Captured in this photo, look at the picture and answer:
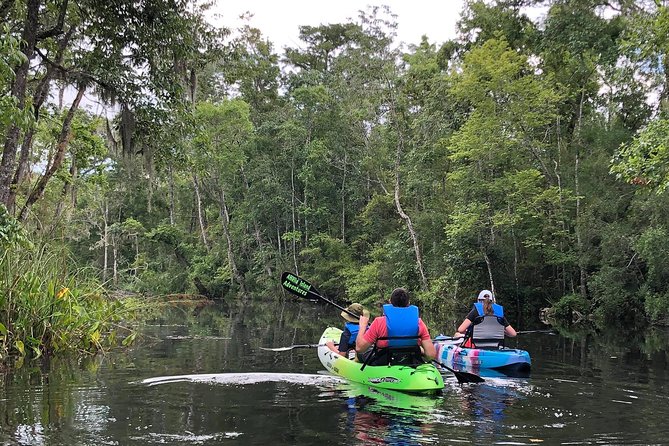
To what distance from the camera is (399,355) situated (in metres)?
7.33

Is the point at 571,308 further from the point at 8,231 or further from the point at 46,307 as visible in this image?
the point at 8,231

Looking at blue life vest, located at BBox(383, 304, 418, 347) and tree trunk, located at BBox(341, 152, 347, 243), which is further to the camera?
tree trunk, located at BBox(341, 152, 347, 243)

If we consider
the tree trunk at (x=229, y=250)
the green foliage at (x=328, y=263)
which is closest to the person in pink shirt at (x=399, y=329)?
the green foliage at (x=328, y=263)

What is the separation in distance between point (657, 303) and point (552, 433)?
15113 mm

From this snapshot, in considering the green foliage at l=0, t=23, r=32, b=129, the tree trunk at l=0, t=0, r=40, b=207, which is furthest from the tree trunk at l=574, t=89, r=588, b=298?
the green foliage at l=0, t=23, r=32, b=129

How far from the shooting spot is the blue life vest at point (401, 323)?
7062 millimetres

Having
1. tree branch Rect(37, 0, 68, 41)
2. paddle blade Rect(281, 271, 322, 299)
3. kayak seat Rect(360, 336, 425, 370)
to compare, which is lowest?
kayak seat Rect(360, 336, 425, 370)

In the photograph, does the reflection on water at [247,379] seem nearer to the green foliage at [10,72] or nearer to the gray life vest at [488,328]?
the gray life vest at [488,328]

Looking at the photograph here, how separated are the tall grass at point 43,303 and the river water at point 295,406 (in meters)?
0.32

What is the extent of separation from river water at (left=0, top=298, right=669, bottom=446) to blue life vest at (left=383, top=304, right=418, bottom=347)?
0.66 m

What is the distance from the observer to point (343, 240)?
3328cm

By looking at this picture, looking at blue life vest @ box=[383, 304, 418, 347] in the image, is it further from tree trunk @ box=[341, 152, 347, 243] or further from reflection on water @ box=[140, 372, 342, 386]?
tree trunk @ box=[341, 152, 347, 243]

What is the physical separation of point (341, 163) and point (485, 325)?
997 inches

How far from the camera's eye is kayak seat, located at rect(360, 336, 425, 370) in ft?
23.7
